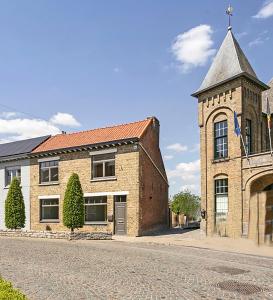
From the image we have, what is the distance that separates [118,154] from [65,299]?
17.6 m

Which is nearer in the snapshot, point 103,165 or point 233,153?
point 233,153

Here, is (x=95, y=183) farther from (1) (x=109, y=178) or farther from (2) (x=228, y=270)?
(2) (x=228, y=270)

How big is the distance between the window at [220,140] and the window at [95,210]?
852cm

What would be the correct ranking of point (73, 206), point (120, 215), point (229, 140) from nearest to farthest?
point (229, 140) → point (73, 206) → point (120, 215)

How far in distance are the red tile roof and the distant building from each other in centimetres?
124

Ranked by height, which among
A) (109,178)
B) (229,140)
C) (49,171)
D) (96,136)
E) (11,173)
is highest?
(96,136)

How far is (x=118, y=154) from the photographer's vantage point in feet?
83.9

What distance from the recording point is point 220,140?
2286 cm

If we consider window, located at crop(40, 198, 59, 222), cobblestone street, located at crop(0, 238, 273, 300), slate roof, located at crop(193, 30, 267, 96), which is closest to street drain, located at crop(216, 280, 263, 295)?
cobblestone street, located at crop(0, 238, 273, 300)

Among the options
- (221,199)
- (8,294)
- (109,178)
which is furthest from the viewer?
(109,178)

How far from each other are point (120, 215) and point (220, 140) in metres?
8.30

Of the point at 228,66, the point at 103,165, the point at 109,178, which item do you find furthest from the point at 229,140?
the point at 103,165

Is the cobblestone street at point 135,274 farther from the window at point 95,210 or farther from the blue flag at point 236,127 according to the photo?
the window at point 95,210

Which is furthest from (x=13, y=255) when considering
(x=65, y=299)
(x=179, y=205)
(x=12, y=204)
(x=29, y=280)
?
(x=179, y=205)
